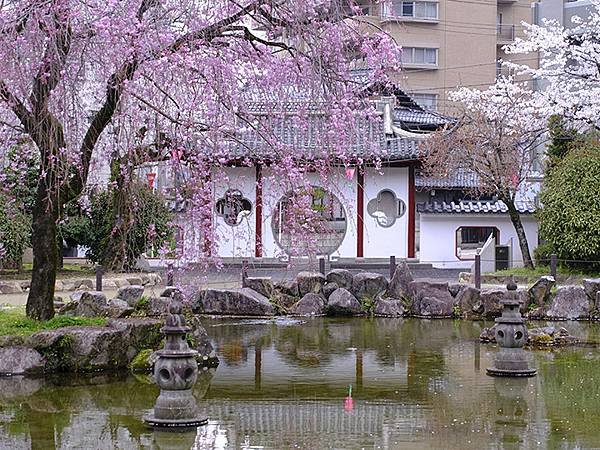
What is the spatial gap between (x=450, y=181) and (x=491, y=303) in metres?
13.8

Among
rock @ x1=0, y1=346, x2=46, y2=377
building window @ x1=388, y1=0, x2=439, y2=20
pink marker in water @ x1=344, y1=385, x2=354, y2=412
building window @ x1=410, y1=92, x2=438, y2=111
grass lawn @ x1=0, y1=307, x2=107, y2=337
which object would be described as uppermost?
building window @ x1=388, y1=0, x2=439, y2=20

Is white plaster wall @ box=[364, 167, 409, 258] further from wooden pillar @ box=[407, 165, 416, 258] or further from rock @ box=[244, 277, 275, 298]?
rock @ box=[244, 277, 275, 298]

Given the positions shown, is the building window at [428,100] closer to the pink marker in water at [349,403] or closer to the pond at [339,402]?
the pond at [339,402]

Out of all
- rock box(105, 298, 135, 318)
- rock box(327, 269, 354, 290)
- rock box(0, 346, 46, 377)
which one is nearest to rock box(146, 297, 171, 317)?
rock box(105, 298, 135, 318)

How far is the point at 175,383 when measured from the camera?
8164mm

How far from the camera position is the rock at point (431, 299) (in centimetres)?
1847

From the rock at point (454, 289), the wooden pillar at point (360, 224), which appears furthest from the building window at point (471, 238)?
the rock at point (454, 289)

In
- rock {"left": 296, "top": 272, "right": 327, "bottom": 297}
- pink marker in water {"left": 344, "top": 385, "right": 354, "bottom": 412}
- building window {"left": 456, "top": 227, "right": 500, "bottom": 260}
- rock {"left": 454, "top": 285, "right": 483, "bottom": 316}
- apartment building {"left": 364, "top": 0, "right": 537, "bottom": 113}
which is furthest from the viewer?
apartment building {"left": 364, "top": 0, "right": 537, "bottom": 113}

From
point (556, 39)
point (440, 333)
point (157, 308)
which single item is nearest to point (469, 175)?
point (556, 39)

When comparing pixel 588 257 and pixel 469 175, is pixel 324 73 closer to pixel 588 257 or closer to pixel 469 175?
pixel 588 257

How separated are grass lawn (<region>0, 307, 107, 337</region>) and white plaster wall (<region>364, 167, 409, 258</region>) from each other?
19.6 metres

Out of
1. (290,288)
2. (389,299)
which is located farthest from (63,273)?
(389,299)

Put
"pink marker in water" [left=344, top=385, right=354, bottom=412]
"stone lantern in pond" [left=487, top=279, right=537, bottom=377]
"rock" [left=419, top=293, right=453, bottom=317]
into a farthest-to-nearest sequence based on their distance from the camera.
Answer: "rock" [left=419, top=293, right=453, bottom=317] < "stone lantern in pond" [left=487, top=279, right=537, bottom=377] < "pink marker in water" [left=344, top=385, right=354, bottom=412]

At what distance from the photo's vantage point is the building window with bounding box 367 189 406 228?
31.0 m
